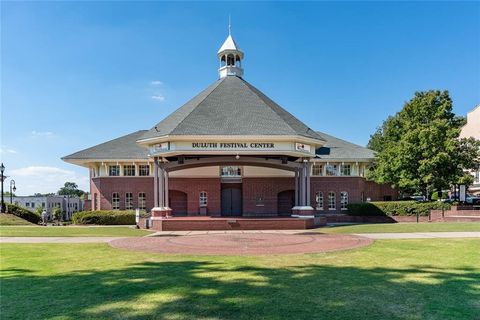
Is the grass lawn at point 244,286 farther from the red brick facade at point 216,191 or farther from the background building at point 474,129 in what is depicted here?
the background building at point 474,129

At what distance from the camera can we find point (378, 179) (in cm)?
3297

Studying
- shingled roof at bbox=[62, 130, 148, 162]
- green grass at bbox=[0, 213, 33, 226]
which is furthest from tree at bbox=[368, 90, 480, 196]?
green grass at bbox=[0, 213, 33, 226]

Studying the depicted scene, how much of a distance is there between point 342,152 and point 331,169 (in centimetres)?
200

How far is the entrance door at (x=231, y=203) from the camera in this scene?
3291cm

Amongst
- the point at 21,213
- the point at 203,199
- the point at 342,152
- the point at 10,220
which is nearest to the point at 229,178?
the point at 203,199

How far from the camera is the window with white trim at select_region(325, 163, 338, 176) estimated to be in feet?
111

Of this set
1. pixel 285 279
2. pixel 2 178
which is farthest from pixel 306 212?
pixel 2 178

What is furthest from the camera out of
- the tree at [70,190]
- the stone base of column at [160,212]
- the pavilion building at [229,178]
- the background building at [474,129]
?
the tree at [70,190]

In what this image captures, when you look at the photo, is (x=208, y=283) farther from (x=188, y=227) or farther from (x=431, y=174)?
(x=431, y=174)

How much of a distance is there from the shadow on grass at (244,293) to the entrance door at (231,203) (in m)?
23.2

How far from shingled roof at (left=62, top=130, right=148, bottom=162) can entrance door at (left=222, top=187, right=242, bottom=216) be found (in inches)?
316

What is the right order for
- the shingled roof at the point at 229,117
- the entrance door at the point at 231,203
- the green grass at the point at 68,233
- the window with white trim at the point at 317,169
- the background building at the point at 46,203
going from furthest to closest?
1. the background building at the point at 46,203
2. the window with white trim at the point at 317,169
3. the entrance door at the point at 231,203
4. the shingled roof at the point at 229,117
5. the green grass at the point at 68,233

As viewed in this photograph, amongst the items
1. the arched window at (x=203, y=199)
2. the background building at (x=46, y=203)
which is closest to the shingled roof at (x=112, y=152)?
the arched window at (x=203, y=199)

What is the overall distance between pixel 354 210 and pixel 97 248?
78.1ft
